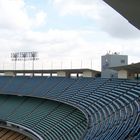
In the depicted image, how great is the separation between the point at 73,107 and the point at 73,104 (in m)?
2.23

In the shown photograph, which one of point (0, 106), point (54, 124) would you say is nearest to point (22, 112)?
point (0, 106)

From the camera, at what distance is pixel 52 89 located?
34.9m

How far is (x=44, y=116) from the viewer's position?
1198 inches

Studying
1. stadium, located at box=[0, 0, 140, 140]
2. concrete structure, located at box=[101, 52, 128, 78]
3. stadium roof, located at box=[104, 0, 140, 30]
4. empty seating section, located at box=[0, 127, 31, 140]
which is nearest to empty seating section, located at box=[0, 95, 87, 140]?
stadium, located at box=[0, 0, 140, 140]

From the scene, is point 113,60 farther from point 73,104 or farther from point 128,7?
point 128,7

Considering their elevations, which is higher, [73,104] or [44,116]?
[73,104]

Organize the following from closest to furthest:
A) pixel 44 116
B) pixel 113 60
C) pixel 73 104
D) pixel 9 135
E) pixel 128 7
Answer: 1. pixel 128 7
2. pixel 73 104
3. pixel 44 116
4. pixel 9 135
5. pixel 113 60

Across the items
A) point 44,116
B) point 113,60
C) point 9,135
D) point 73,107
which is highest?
point 113,60

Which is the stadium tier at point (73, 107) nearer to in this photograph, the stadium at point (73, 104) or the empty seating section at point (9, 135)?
the stadium at point (73, 104)

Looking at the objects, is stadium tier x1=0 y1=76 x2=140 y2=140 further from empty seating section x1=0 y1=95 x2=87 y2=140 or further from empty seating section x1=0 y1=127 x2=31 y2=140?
empty seating section x1=0 y1=127 x2=31 y2=140

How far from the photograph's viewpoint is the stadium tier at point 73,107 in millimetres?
13812

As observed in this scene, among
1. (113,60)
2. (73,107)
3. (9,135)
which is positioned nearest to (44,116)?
(73,107)

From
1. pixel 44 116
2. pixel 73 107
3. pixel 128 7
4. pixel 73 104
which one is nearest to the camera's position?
pixel 128 7

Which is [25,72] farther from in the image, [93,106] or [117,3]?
[117,3]
